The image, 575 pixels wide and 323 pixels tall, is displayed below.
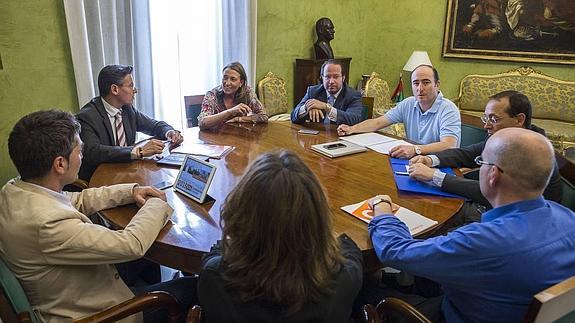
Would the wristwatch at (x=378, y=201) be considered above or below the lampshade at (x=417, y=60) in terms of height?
below

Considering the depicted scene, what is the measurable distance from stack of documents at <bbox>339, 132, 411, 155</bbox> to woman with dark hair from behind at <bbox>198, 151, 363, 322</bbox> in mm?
1410

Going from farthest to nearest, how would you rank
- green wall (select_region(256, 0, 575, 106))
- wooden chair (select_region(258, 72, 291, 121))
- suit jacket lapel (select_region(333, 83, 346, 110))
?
1. green wall (select_region(256, 0, 575, 106))
2. wooden chair (select_region(258, 72, 291, 121))
3. suit jacket lapel (select_region(333, 83, 346, 110))

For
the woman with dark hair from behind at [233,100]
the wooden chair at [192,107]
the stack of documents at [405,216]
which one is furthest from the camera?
the wooden chair at [192,107]

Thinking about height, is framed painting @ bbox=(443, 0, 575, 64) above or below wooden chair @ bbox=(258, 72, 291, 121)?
above

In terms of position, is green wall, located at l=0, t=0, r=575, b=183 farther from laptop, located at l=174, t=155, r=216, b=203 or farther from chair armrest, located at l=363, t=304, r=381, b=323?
chair armrest, located at l=363, t=304, r=381, b=323

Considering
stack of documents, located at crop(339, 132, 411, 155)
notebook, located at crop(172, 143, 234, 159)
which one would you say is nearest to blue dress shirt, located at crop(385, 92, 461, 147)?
stack of documents, located at crop(339, 132, 411, 155)

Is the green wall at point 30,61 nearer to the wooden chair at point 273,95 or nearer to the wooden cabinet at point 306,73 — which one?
the wooden chair at point 273,95

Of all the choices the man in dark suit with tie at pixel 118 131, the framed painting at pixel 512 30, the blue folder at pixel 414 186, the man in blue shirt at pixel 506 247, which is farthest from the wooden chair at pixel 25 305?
the framed painting at pixel 512 30

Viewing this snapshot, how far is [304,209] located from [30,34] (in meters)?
2.76

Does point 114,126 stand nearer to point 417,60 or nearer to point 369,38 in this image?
point 417,60

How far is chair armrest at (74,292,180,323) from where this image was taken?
1.10 metres

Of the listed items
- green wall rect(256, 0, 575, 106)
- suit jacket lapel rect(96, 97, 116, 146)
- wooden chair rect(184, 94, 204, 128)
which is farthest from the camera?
green wall rect(256, 0, 575, 106)

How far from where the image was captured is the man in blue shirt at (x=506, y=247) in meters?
0.99

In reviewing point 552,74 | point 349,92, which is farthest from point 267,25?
point 552,74
